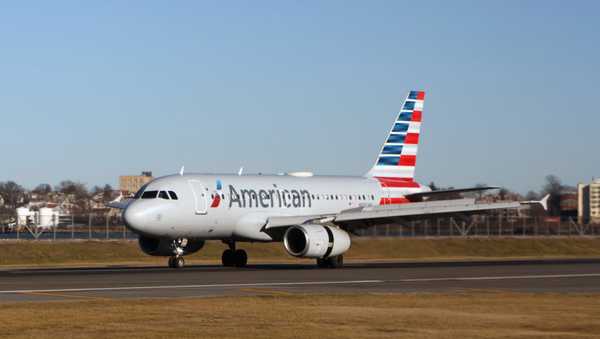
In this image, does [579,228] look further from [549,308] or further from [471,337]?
[471,337]

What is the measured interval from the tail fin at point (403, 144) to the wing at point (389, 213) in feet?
21.1

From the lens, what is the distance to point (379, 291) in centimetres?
3322

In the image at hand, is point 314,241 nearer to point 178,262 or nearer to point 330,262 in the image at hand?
point 330,262

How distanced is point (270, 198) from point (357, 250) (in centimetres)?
1808

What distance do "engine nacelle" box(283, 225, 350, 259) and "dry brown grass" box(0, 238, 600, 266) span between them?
11171 millimetres

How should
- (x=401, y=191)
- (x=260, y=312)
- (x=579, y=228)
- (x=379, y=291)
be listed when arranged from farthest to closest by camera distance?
(x=579, y=228), (x=401, y=191), (x=379, y=291), (x=260, y=312)

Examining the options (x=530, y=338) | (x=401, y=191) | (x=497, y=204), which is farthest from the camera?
(x=401, y=191)

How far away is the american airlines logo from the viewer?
51.7 meters

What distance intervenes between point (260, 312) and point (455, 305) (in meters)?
5.05

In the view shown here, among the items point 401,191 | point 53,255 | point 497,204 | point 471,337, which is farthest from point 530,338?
point 53,255

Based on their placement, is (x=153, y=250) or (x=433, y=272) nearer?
(x=433, y=272)

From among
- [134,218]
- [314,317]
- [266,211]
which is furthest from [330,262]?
[314,317]

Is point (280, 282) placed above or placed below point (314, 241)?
below

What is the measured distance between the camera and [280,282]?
124 ft
